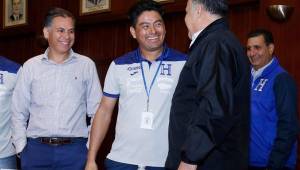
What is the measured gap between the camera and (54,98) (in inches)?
123

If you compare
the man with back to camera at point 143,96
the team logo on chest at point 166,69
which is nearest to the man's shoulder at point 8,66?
the man with back to camera at point 143,96

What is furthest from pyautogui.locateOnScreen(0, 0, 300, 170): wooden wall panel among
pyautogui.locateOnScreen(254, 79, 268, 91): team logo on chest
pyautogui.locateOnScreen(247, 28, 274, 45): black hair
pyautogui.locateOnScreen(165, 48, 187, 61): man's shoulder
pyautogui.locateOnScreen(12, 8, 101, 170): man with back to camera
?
pyautogui.locateOnScreen(12, 8, 101, 170): man with back to camera

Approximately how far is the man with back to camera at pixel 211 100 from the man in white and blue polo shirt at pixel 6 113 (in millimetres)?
1540

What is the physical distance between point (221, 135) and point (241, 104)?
0.20 metres

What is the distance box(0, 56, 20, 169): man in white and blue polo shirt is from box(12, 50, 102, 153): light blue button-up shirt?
4.5 inches

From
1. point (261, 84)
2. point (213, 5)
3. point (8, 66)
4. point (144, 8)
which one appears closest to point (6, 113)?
point (8, 66)

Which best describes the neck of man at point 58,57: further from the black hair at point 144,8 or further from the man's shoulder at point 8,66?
the black hair at point 144,8

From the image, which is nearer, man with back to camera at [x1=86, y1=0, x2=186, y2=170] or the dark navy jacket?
the dark navy jacket

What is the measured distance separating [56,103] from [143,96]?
0.70 metres

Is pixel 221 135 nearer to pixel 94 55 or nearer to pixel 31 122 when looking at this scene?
pixel 31 122

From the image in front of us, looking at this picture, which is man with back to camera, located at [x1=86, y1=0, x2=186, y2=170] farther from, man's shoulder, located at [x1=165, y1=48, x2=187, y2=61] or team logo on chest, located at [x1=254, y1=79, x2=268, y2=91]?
team logo on chest, located at [x1=254, y1=79, x2=268, y2=91]

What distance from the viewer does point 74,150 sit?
3.12 metres

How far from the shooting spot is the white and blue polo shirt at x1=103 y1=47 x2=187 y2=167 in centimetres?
267

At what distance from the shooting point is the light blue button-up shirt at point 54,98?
3.13 metres
